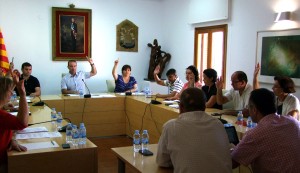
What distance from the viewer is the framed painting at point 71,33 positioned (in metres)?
6.30

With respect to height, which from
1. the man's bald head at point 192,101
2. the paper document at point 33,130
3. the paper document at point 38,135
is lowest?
the paper document at point 38,135

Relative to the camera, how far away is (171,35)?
7.02 m

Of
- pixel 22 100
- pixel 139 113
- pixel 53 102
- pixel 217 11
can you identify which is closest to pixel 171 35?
pixel 217 11

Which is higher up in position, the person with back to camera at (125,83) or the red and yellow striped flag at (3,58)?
the red and yellow striped flag at (3,58)

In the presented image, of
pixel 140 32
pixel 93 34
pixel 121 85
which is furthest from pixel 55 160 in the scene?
pixel 140 32

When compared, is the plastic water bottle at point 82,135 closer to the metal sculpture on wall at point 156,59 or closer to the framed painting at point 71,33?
the framed painting at point 71,33

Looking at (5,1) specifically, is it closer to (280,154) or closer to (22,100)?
(22,100)

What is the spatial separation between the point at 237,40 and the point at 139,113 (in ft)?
6.28

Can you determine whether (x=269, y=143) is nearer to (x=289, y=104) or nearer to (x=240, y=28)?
(x=289, y=104)

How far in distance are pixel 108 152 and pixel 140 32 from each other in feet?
11.0

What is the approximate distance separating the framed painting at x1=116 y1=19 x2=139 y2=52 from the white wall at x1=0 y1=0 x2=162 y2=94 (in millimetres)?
85

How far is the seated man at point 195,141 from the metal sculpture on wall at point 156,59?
5.26 metres

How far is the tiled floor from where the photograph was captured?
3830mm

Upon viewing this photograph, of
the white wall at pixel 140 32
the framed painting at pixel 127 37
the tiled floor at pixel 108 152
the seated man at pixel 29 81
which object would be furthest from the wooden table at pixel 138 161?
the framed painting at pixel 127 37
